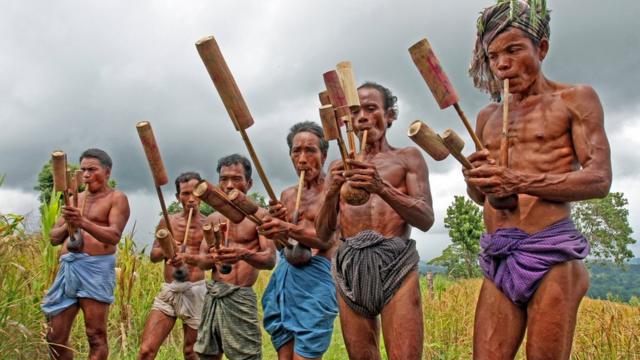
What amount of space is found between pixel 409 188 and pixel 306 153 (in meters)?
0.99

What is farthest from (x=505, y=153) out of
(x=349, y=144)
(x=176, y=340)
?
(x=176, y=340)

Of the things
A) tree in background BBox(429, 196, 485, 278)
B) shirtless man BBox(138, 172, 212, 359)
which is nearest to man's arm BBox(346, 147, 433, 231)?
shirtless man BBox(138, 172, 212, 359)

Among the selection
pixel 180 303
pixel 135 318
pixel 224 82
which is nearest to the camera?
pixel 224 82

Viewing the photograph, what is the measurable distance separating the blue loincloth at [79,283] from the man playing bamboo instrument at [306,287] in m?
1.42

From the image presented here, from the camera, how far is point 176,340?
740 cm

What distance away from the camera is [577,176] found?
2.15 m

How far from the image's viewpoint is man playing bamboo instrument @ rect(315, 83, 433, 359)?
2668mm

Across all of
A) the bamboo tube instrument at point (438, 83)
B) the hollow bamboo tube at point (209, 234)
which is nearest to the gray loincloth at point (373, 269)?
the bamboo tube instrument at point (438, 83)

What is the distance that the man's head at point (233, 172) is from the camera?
4.39 meters

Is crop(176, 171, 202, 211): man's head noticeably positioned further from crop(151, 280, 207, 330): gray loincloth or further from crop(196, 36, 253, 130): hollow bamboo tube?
crop(196, 36, 253, 130): hollow bamboo tube

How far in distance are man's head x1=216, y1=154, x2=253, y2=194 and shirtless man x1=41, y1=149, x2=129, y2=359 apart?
893mm

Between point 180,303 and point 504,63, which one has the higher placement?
point 504,63

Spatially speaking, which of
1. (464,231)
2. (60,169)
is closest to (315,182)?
(60,169)

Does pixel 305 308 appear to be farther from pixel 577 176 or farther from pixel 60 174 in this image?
pixel 577 176
